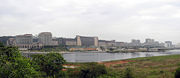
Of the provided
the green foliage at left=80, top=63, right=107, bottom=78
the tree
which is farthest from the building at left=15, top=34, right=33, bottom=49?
the green foliage at left=80, top=63, right=107, bottom=78

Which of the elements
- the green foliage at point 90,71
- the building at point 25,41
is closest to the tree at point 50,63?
the green foliage at point 90,71

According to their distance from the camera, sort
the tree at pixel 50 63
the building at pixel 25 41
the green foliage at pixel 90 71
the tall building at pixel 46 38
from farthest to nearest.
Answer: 1. the tall building at pixel 46 38
2. the building at pixel 25 41
3. the green foliage at pixel 90 71
4. the tree at pixel 50 63

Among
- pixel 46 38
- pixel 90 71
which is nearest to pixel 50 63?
pixel 90 71

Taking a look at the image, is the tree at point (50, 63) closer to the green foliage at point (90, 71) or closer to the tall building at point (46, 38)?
the green foliage at point (90, 71)

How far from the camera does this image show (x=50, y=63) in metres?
22.0

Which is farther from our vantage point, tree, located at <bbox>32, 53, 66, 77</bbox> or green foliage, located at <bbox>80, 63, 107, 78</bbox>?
green foliage, located at <bbox>80, 63, 107, 78</bbox>

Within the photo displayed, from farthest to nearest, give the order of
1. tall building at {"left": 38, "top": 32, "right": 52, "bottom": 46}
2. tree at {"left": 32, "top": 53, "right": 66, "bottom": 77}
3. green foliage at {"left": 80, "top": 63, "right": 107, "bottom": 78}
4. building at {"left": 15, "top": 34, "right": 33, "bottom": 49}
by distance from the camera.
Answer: tall building at {"left": 38, "top": 32, "right": 52, "bottom": 46} → building at {"left": 15, "top": 34, "right": 33, "bottom": 49} → green foliage at {"left": 80, "top": 63, "right": 107, "bottom": 78} → tree at {"left": 32, "top": 53, "right": 66, "bottom": 77}

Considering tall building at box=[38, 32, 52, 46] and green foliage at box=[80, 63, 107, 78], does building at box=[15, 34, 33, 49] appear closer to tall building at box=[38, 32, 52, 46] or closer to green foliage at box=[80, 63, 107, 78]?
tall building at box=[38, 32, 52, 46]

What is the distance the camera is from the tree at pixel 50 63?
2211cm

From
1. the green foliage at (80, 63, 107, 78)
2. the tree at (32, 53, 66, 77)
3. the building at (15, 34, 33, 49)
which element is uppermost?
the building at (15, 34, 33, 49)

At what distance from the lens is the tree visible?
22.1 metres

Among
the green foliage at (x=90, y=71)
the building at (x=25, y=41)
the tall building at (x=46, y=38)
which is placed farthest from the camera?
the tall building at (x=46, y=38)

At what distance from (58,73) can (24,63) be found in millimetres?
11425

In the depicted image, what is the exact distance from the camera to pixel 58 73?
2341 centimetres
